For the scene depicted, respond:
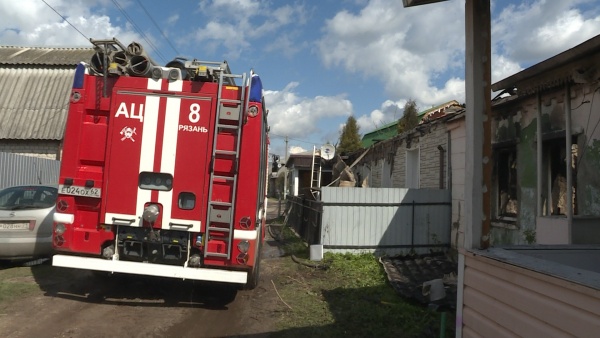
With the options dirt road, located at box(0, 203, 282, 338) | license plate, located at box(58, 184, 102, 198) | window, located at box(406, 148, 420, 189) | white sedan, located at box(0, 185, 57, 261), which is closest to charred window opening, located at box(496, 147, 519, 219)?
dirt road, located at box(0, 203, 282, 338)

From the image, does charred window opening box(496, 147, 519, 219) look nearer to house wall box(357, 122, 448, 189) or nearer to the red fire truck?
house wall box(357, 122, 448, 189)

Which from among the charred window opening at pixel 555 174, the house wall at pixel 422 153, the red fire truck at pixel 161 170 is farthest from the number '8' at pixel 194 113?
the house wall at pixel 422 153

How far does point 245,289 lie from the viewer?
289 inches

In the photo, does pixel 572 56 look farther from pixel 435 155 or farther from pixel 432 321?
pixel 435 155

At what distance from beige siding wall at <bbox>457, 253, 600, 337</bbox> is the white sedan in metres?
7.05

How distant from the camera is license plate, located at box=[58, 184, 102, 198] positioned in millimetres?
5816

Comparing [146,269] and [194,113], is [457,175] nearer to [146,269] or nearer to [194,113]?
[194,113]

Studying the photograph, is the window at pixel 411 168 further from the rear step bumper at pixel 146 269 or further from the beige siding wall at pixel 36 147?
the beige siding wall at pixel 36 147

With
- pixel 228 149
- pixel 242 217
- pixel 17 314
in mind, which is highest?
pixel 228 149

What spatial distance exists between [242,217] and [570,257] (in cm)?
363

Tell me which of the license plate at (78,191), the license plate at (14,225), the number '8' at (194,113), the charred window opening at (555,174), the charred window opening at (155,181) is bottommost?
the license plate at (14,225)

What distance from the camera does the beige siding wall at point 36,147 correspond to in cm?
2111

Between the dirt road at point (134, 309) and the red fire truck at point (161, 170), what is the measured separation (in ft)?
2.08

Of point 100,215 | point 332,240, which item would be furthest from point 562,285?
point 332,240
